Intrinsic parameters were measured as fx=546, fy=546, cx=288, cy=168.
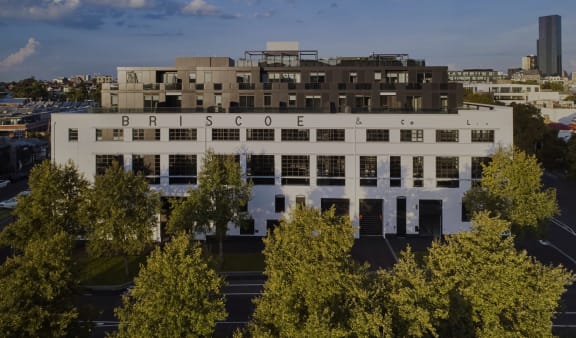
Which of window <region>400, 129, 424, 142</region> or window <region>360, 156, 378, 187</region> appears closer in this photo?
window <region>400, 129, 424, 142</region>

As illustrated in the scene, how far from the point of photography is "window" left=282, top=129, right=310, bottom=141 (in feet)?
177

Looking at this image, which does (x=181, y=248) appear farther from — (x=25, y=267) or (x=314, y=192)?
(x=314, y=192)

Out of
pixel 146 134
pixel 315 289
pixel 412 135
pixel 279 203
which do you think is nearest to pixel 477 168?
pixel 412 135

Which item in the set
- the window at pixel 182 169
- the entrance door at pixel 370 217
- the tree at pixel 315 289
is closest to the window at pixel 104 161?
the window at pixel 182 169

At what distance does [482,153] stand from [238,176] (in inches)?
953

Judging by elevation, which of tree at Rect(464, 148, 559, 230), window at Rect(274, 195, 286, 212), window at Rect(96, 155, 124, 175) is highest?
window at Rect(96, 155, 124, 175)

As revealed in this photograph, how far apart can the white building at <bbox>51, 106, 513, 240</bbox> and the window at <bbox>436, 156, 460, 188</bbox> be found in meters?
0.09

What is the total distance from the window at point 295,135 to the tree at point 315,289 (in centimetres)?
3008

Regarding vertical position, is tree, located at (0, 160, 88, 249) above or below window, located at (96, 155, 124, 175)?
below

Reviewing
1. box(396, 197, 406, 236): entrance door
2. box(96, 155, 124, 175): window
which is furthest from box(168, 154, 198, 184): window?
box(396, 197, 406, 236): entrance door

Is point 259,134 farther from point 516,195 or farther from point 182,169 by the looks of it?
point 516,195

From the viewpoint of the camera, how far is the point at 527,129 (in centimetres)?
8412

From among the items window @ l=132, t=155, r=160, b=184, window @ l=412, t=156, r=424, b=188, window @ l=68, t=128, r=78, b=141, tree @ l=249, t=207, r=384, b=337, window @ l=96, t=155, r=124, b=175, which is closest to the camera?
tree @ l=249, t=207, r=384, b=337

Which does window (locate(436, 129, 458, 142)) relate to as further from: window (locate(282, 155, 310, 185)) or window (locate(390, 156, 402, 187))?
window (locate(282, 155, 310, 185))
